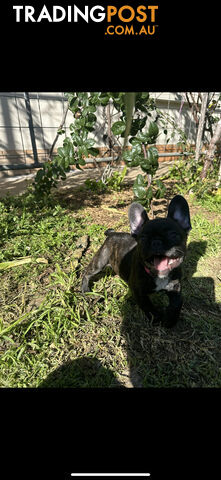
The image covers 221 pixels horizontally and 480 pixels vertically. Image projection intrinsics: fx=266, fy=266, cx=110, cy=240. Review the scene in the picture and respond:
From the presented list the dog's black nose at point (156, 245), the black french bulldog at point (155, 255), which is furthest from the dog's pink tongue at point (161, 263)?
the dog's black nose at point (156, 245)

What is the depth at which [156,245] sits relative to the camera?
194cm

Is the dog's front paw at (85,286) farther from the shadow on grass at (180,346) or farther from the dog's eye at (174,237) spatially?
the dog's eye at (174,237)

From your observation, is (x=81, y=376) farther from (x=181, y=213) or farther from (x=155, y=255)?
(x=181, y=213)

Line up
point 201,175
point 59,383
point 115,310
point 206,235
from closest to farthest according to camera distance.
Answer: point 59,383 → point 115,310 → point 206,235 → point 201,175

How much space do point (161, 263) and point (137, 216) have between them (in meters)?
0.56

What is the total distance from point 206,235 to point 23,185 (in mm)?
4644

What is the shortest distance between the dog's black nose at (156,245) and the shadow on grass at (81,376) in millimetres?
1017

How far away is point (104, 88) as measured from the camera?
1.36 m

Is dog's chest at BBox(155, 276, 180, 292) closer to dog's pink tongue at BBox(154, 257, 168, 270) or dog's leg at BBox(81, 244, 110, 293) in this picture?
dog's pink tongue at BBox(154, 257, 168, 270)

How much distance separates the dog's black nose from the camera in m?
1.93

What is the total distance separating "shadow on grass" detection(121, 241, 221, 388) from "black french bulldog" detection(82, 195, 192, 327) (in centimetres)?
18

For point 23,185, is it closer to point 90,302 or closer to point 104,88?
point 90,302

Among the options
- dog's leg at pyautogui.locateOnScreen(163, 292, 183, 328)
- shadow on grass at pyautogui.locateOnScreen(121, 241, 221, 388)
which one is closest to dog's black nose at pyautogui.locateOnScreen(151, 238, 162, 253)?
dog's leg at pyautogui.locateOnScreen(163, 292, 183, 328)

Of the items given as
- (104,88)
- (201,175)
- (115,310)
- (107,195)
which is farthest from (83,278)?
(201,175)
